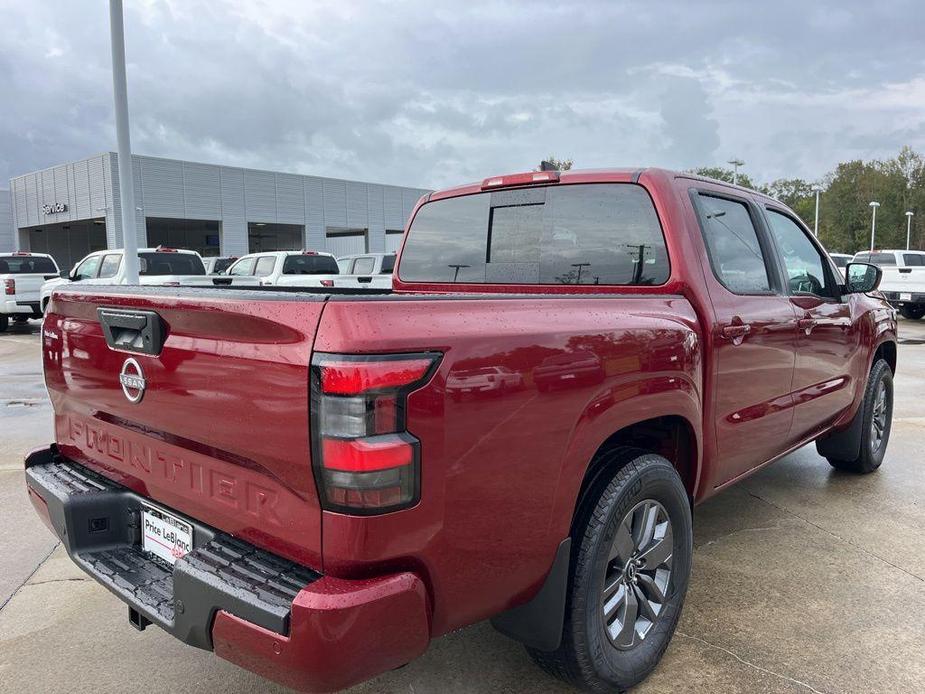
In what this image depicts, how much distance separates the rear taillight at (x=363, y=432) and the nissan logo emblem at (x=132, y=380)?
791 millimetres

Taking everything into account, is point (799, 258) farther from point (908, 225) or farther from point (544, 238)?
point (908, 225)

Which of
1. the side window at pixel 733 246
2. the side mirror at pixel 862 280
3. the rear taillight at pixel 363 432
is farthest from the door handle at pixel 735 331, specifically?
the rear taillight at pixel 363 432

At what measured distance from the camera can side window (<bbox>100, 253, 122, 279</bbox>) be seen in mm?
13819

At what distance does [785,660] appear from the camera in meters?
2.72

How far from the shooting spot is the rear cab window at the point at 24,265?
669 inches

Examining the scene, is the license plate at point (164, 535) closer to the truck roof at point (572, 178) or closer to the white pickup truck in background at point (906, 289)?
the truck roof at point (572, 178)

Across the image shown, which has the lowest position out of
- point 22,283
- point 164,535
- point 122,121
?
point 164,535

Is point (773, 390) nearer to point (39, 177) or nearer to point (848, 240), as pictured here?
point (39, 177)

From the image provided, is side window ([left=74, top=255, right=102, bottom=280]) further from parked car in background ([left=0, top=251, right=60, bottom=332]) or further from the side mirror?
the side mirror

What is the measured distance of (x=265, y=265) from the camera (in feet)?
49.1

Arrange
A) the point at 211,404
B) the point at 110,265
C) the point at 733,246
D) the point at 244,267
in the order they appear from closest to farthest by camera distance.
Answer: the point at 211,404 → the point at 733,246 → the point at 110,265 → the point at 244,267

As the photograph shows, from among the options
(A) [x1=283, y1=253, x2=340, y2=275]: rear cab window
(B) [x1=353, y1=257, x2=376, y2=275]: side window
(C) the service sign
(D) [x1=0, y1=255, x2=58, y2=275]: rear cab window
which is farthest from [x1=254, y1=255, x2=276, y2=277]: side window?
(C) the service sign

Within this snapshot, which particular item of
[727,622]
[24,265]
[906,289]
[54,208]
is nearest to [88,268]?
[24,265]

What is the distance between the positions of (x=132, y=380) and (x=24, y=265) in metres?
17.9
